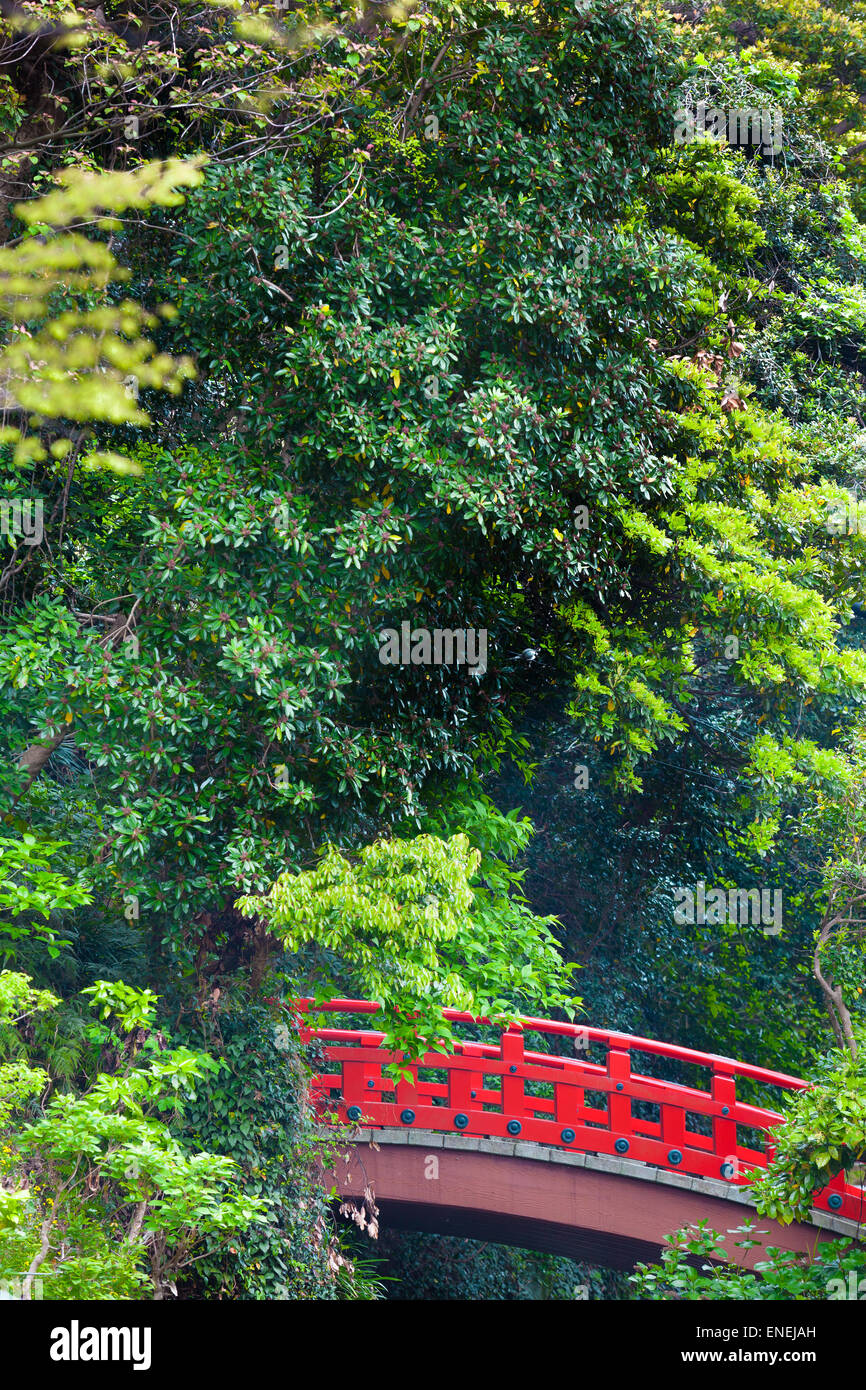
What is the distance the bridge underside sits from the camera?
9.84m

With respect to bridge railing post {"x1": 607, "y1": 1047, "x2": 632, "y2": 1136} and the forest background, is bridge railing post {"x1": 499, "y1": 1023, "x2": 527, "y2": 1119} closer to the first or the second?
bridge railing post {"x1": 607, "y1": 1047, "x2": 632, "y2": 1136}

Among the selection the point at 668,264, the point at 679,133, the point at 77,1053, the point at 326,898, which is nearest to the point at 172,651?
the point at 326,898

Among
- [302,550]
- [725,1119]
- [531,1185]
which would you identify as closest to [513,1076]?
[531,1185]

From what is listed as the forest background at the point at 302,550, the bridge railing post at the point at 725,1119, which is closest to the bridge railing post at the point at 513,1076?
the forest background at the point at 302,550

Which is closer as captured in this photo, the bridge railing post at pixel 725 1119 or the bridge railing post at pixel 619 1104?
the bridge railing post at pixel 725 1119

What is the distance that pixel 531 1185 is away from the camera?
32.9 ft

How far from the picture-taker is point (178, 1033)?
27.6ft

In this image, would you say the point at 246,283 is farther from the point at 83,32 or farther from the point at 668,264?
the point at 668,264

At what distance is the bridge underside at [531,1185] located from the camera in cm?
984

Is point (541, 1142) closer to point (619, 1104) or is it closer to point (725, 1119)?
point (619, 1104)

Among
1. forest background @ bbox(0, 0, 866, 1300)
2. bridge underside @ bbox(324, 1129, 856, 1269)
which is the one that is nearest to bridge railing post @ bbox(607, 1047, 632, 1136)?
bridge underside @ bbox(324, 1129, 856, 1269)

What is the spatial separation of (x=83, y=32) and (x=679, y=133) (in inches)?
→ 200

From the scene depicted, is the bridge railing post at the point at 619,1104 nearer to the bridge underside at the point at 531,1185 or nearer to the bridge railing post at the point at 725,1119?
the bridge underside at the point at 531,1185

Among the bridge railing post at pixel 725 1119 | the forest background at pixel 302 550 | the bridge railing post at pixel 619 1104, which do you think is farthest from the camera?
the bridge railing post at pixel 619 1104
